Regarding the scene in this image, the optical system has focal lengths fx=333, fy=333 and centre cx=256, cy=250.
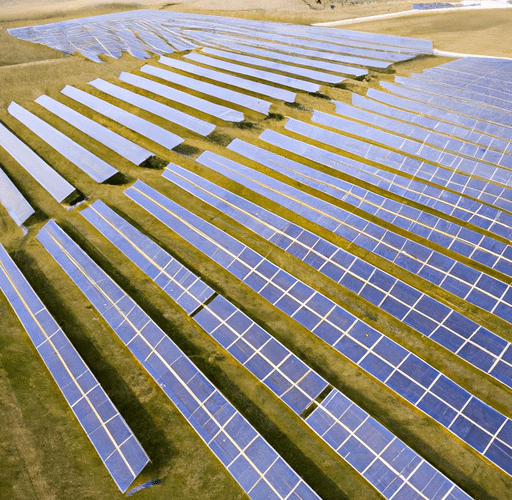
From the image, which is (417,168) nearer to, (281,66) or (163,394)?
(281,66)

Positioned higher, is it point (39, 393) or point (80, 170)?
point (80, 170)

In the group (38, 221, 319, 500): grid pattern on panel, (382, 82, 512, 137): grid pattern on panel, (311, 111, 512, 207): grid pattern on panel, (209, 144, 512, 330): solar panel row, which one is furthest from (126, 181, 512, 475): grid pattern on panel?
(382, 82, 512, 137): grid pattern on panel

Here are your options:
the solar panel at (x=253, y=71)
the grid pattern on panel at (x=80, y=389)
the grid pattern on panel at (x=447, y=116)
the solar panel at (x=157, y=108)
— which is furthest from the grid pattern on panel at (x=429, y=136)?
the grid pattern on panel at (x=80, y=389)

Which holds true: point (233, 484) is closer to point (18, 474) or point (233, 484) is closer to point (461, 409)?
point (18, 474)

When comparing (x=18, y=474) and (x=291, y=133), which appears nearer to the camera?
(x=18, y=474)

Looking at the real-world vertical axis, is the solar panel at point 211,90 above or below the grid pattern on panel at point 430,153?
above

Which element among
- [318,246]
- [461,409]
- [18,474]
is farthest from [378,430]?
[18,474]

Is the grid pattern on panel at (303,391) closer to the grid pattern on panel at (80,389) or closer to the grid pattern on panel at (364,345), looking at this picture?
the grid pattern on panel at (364,345)
